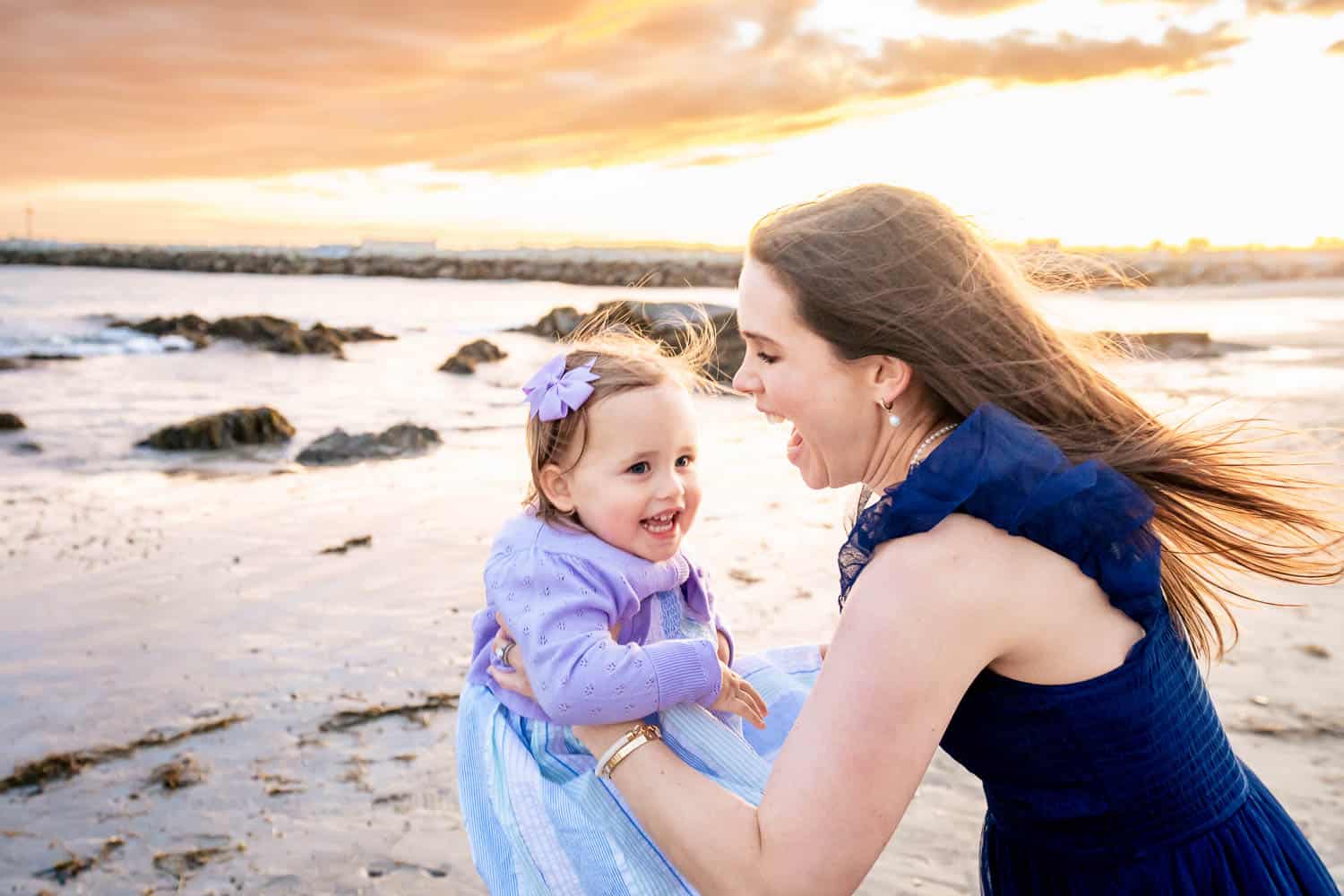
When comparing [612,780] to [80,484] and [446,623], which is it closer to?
[446,623]

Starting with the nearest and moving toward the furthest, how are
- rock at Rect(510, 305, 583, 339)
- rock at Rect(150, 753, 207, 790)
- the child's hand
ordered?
the child's hand
rock at Rect(150, 753, 207, 790)
rock at Rect(510, 305, 583, 339)

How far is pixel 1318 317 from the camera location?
18.0 metres

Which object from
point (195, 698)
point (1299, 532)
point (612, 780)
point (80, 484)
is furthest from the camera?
point (80, 484)

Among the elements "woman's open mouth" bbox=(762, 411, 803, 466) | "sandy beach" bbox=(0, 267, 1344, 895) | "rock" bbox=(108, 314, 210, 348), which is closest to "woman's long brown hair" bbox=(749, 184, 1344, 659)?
"woman's open mouth" bbox=(762, 411, 803, 466)

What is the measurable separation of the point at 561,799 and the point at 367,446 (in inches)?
224

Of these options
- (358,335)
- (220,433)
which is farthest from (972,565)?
(358,335)

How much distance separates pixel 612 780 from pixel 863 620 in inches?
21.2

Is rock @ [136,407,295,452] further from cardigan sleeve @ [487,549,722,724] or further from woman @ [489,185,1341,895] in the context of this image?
woman @ [489,185,1341,895]

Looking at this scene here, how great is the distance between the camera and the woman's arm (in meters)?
1.35

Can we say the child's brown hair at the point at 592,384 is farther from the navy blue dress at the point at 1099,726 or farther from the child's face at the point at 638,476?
the navy blue dress at the point at 1099,726

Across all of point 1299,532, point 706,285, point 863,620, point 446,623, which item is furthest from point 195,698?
point 706,285

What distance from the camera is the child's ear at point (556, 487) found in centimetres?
216

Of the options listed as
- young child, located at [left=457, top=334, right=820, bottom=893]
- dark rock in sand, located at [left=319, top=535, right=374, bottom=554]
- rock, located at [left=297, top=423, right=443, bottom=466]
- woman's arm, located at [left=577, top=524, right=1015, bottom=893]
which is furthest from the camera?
rock, located at [left=297, top=423, right=443, bottom=466]

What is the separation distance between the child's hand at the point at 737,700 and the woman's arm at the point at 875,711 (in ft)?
1.41
